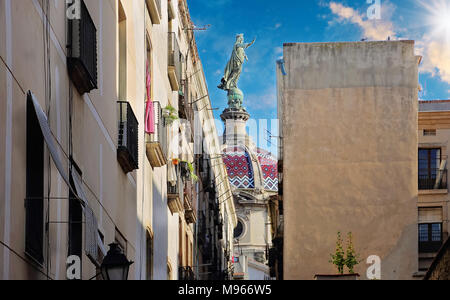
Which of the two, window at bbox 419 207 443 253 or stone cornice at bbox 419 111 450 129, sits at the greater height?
stone cornice at bbox 419 111 450 129

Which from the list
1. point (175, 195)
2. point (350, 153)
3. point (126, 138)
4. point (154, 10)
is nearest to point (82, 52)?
point (126, 138)

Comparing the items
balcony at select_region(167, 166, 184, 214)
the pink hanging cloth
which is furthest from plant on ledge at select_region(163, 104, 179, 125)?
balcony at select_region(167, 166, 184, 214)

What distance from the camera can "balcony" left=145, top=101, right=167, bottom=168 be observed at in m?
18.5

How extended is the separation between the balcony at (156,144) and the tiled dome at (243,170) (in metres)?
77.4

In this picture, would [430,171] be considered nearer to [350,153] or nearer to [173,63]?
[350,153]

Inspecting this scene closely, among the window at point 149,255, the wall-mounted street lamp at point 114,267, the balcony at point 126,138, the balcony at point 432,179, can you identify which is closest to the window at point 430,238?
the balcony at point 432,179

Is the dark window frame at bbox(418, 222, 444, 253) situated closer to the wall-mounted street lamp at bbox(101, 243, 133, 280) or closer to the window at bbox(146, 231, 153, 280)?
the window at bbox(146, 231, 153, 280)

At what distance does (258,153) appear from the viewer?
106m

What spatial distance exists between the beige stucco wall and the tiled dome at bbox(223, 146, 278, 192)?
64.2 m

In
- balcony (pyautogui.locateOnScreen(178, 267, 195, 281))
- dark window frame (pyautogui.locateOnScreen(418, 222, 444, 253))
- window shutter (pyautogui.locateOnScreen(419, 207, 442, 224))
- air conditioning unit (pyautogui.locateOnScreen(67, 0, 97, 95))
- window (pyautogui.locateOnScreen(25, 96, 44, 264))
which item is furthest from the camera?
window shutter (pyautogui.locateOnScreen(419, 207, 442, 224))

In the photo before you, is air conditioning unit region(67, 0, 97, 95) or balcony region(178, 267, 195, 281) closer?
air conditioning unit region(67, 0, 97, 95)

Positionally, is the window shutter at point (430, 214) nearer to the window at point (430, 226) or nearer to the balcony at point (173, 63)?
the window at point (430, 226)
